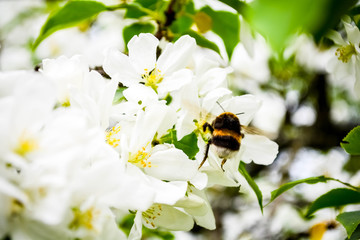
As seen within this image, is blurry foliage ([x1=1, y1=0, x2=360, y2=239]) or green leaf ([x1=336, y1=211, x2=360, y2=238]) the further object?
green leaf ([x1=336, y1=211, x2=360, y2=238])

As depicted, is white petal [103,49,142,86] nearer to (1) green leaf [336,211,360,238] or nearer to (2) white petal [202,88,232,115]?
(2) white petal [202,88,232,115]

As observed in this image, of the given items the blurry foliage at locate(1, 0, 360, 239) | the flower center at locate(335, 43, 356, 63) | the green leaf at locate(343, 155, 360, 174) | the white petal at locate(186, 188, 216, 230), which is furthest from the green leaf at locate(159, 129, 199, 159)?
the green leaf at locate(343, 155, 360, 174)

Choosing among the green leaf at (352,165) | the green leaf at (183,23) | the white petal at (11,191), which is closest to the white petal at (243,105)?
the green leaf at (183,23)

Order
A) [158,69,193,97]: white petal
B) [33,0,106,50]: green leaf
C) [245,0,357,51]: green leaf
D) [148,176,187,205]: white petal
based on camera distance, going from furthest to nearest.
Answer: [33,0,106,50]: green leaf < [158,69,193,97]: white petal < [148,176,187,205]: white petal < [245,0,357,51]: green leaf

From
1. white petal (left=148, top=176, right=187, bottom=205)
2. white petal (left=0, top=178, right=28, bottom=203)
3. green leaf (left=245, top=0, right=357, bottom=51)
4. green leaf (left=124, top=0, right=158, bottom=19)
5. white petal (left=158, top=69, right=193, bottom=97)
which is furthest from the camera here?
green leaf (left=124, top=0, right=158, bottom=19)

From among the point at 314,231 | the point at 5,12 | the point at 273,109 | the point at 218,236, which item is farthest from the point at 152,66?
the point at 5,12

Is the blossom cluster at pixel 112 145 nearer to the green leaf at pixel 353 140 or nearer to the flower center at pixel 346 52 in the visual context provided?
the green leaf at pixel 353 140

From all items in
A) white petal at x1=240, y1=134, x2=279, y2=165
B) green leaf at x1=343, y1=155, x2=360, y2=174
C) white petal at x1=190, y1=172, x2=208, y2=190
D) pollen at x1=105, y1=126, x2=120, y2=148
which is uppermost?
pollen at x1=105, y1=126, x2=120, y2=148
